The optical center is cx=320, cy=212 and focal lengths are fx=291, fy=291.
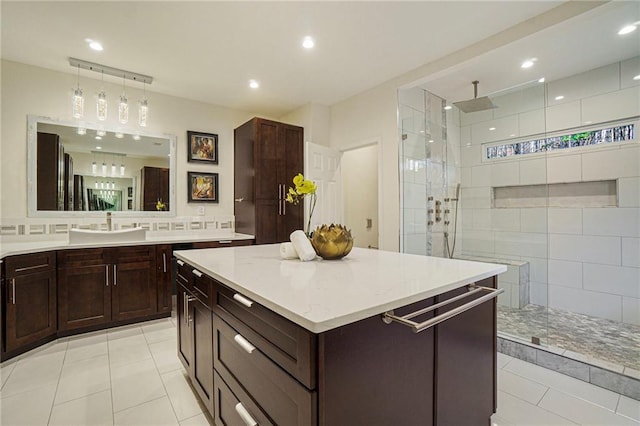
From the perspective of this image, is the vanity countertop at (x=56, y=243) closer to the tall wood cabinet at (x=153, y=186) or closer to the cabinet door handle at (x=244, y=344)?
the tall wood cabinet at (x=153, y=186)

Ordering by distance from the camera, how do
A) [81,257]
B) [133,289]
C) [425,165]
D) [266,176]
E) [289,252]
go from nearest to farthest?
[289,252]
[81,257]
[133,289]
[425,165]
[266,176]

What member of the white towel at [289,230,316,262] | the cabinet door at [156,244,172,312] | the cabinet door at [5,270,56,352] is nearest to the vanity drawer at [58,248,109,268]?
the cabinet door at [5,270,56,352]

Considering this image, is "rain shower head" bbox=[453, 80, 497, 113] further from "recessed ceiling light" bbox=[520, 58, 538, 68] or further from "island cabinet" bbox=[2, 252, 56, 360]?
"island cabinet" bbox=[2, 252, 56, 360]

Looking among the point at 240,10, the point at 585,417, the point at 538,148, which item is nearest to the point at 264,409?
the point at 585,417

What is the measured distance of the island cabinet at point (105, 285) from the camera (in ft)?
8.93

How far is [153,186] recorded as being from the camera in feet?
12.2

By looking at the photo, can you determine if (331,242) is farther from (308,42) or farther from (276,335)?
(308,42)

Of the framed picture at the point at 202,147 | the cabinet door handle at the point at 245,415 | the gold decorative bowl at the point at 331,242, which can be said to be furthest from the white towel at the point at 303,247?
the framed picture at the point at 202,147

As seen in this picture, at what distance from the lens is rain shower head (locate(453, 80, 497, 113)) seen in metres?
3.39

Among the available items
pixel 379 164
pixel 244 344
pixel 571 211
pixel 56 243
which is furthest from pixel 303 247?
pixel 571 211

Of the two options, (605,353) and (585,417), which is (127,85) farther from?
(605,353)

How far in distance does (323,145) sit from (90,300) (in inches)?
128

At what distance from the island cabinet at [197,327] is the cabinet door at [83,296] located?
4.55ft

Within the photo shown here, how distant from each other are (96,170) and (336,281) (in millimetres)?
3523
